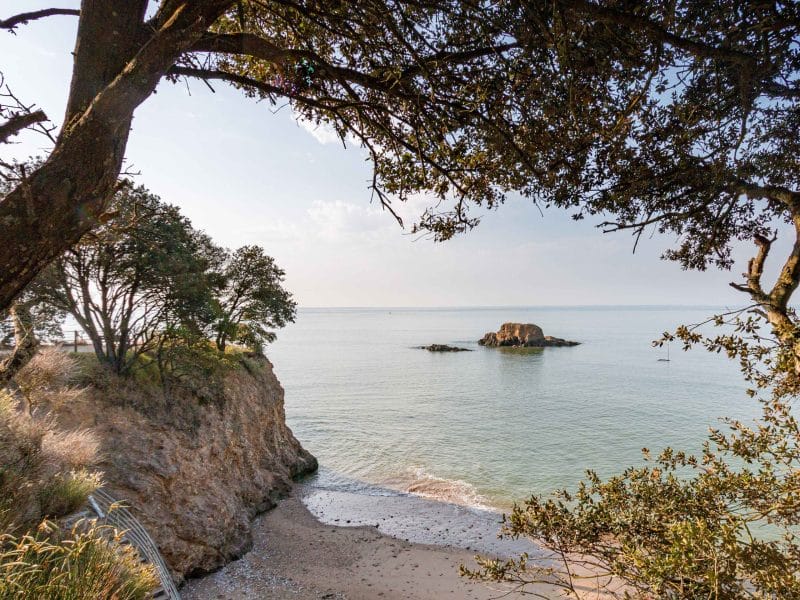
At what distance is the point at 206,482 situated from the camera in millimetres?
12430

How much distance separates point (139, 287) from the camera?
557 inches

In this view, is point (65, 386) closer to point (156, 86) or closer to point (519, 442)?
point (156, 86)

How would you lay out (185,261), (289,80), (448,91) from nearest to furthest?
(289,80)
(448,91)
(185,261)

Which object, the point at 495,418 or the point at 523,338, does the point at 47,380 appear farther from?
the point at 523,338

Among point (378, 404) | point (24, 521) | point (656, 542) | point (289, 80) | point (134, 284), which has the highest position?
point (289, 80)

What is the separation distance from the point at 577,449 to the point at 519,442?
11.2 ft

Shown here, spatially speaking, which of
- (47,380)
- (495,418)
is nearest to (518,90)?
(47,380)

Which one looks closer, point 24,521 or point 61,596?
point 61,596

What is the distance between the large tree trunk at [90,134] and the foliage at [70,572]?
6.05ft

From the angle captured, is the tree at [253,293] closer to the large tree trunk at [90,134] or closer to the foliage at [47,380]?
the foliage at [47,380]

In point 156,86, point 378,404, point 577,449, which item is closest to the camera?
point 156,86

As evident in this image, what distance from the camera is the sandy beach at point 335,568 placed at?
432 inches

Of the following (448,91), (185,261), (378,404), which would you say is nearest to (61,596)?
(448,91)

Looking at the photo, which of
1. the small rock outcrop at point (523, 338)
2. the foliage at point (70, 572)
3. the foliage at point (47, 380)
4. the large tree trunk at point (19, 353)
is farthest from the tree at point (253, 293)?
the small rock outcrop at point (523, 338)
